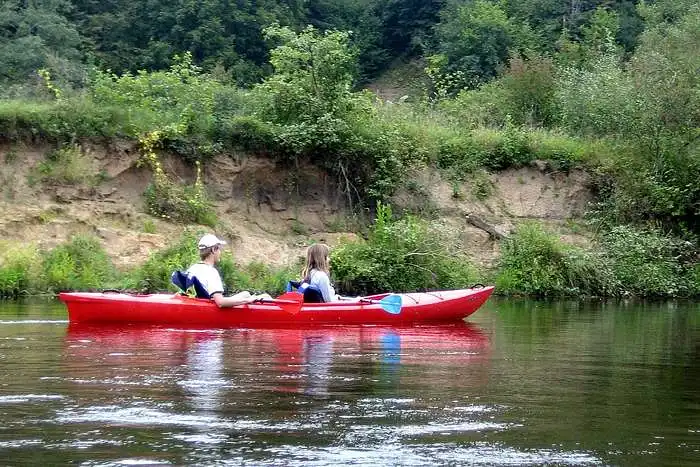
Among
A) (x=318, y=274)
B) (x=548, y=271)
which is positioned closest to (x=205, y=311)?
(x=318, y=274)

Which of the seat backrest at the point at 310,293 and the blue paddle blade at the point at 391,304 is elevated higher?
the seat backrest at the point at 310,293

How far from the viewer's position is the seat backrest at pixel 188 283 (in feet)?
47.5

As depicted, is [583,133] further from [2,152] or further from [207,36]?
[207,36]

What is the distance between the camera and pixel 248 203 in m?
26.3

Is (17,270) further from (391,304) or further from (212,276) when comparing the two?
(391,304)

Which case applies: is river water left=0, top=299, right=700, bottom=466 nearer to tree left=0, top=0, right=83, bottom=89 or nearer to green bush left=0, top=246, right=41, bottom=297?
green bush left=0, top=246, right=41, bottom=297

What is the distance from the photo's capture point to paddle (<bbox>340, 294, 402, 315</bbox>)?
15398 millimetres

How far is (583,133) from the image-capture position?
2942cm

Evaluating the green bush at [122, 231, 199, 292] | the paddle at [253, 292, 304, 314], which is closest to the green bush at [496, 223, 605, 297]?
the green bush at [122, 231, 199, 292]

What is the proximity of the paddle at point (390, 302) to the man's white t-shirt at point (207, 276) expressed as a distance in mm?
2059

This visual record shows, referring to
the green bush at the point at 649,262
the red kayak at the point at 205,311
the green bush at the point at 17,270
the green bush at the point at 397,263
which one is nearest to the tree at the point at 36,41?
the green bush at the point at 17,270

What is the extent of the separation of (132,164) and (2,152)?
2.79 m

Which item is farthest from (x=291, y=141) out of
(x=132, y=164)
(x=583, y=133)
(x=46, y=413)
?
(x=46, y=413)

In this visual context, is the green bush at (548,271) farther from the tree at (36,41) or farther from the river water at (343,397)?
the tree at (36,41)
